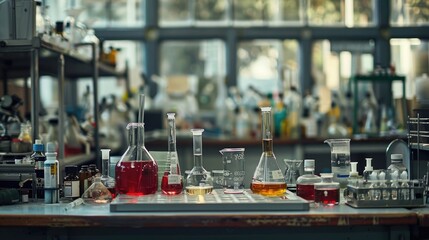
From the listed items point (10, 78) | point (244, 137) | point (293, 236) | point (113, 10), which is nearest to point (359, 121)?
point (244, 137)

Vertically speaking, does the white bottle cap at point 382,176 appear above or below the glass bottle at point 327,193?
above

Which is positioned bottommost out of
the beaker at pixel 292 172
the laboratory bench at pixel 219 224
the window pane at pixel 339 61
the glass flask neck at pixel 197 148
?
the laboratory bench at pixel 219 224

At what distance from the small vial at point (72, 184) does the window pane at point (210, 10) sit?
3.56 m

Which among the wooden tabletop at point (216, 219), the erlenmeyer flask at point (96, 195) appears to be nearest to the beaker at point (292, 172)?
the wooden tabletop at point (216, 219)

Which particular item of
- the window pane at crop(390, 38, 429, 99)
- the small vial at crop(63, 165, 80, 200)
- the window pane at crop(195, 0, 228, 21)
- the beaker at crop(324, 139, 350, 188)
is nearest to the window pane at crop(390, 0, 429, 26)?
the window pane at crop(390, 38, 429, 99)

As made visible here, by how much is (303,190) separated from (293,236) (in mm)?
270

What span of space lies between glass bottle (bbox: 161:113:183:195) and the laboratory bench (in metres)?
0.30

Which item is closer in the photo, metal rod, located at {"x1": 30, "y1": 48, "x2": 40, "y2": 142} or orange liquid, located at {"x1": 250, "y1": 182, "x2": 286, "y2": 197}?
orange liquid, located at {"x1": 250, "y1": 182, "x2": 286, "y2": 197}

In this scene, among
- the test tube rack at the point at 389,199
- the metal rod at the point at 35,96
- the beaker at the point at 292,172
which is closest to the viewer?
the test tube rack at the point at 389,199

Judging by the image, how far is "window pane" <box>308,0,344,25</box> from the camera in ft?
19.3

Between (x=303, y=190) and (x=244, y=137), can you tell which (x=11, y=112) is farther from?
(x=244, y=137)

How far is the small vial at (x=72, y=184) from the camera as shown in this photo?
2564 millimetres

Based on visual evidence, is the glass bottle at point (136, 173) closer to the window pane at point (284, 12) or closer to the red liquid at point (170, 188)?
the red liquid at point (170, 188)

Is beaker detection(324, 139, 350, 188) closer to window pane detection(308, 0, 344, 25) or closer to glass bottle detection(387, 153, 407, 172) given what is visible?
glass bottle detection(387, 153, 407, 172)
